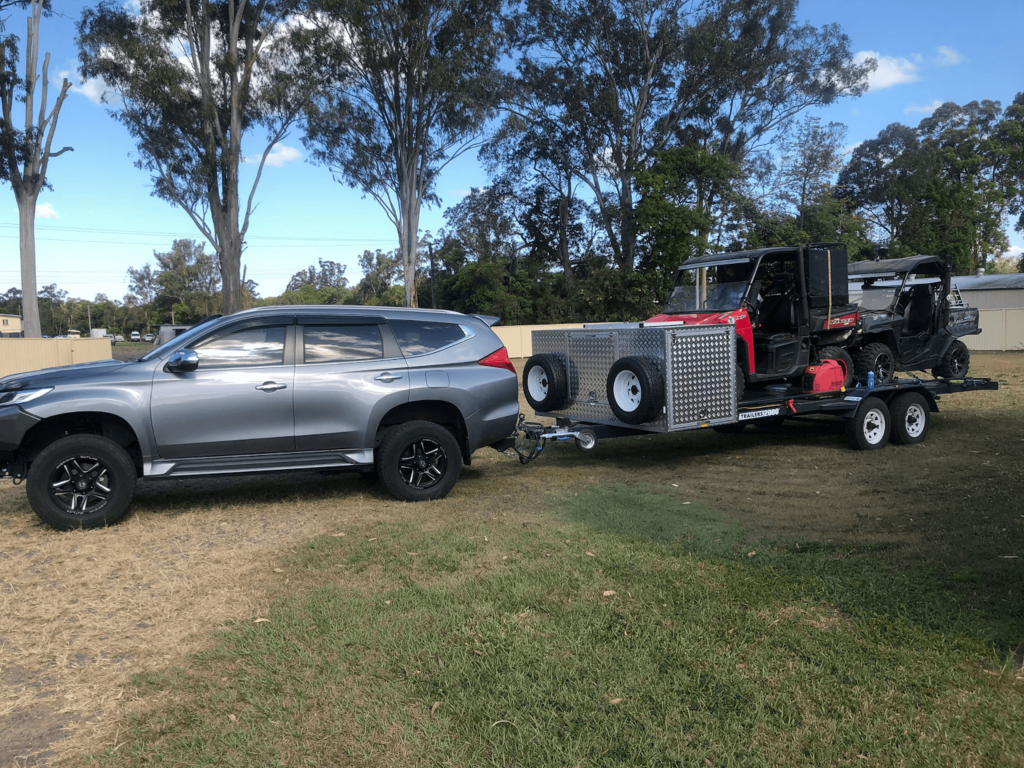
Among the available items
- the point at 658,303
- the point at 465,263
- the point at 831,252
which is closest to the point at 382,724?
the point at 831,252

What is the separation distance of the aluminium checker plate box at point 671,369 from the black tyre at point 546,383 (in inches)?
5.7

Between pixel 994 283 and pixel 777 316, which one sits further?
pixel 994 283

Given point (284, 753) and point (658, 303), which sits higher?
point (658, 303)

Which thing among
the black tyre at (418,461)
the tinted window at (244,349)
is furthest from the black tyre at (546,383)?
the tinted window at (244,349)

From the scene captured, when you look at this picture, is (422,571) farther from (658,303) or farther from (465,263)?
(465,263)

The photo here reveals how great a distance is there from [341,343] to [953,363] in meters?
9.40

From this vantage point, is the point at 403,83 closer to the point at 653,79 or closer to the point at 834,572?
the point at 653,79

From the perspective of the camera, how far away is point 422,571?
17.5 ft

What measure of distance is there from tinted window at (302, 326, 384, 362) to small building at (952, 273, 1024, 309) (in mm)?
38997

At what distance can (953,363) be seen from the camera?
11.9 meters

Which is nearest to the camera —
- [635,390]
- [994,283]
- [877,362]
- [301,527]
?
[301,527]

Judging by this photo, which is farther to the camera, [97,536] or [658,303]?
[658,303]

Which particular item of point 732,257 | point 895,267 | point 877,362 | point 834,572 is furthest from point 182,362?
point 895,267

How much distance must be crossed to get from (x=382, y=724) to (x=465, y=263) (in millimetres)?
50539
